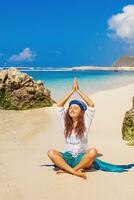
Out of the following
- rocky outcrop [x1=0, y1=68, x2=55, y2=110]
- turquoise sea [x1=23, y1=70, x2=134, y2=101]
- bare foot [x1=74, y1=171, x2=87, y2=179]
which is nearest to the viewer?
bare foot [x1=74, y1=171, x2=87, y2=179]

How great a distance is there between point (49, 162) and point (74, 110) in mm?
1232

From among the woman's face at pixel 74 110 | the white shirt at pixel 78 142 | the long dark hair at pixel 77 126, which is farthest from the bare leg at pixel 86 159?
the woman's face at pixel 74 110

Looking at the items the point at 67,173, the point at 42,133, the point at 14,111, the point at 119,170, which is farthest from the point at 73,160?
the point at 14,111

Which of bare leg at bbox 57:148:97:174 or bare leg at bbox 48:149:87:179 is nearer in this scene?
bare leg at bbox 48:149:87:179

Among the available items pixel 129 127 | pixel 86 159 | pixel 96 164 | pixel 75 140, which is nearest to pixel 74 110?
pixel 75 140

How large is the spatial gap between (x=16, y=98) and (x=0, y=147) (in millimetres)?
8414

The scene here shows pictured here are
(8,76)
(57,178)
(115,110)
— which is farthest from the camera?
(8,76)

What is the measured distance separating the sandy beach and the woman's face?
36.1 inches

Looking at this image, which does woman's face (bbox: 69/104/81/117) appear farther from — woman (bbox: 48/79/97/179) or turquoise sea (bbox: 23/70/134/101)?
turquoise sea (bbox: 23/70/134/101)

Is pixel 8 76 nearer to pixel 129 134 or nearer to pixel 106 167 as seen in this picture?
pixel 129 134

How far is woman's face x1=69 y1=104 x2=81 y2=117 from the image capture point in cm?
738

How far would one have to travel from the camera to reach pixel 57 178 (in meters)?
7.01

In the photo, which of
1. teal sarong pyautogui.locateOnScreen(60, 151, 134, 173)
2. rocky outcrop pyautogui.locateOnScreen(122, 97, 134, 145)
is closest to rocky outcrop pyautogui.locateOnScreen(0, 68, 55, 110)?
rocky outcrop pyautogui.locateOnScreen(122, 97, 134, 145)

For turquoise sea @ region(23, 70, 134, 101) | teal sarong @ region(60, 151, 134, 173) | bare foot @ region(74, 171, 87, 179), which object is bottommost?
bare foot @ region(74, 171, 87, 179)
